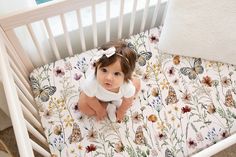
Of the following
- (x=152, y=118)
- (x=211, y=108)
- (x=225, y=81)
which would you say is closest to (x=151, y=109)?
(x=152, y=118)

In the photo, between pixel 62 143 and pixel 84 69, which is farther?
pixel 84 69

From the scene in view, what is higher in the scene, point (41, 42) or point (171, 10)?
point (171, 10)

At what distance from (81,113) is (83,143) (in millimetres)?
120

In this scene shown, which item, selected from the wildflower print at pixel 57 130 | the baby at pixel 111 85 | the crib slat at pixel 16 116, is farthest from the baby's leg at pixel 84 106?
the crib slat at pixel 16 116

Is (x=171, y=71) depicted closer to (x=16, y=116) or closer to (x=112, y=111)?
(x=112, y=111)

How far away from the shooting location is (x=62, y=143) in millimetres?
1168

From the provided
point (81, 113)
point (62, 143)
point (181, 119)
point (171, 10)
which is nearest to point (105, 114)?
point (81, 113)

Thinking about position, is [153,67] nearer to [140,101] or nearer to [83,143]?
[140,101]

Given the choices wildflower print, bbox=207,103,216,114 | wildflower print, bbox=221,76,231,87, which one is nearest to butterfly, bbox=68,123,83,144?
wildflower print, bbox=207,103,216,114

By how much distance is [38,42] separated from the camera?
3.86 feet

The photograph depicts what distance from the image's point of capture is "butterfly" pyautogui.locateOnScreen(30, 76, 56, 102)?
124 cm

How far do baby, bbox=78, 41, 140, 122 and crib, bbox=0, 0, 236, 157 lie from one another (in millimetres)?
197

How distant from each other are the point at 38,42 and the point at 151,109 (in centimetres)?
52

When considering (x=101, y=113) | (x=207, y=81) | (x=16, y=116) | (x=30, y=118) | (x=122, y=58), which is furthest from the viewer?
(x=207, y=81)
